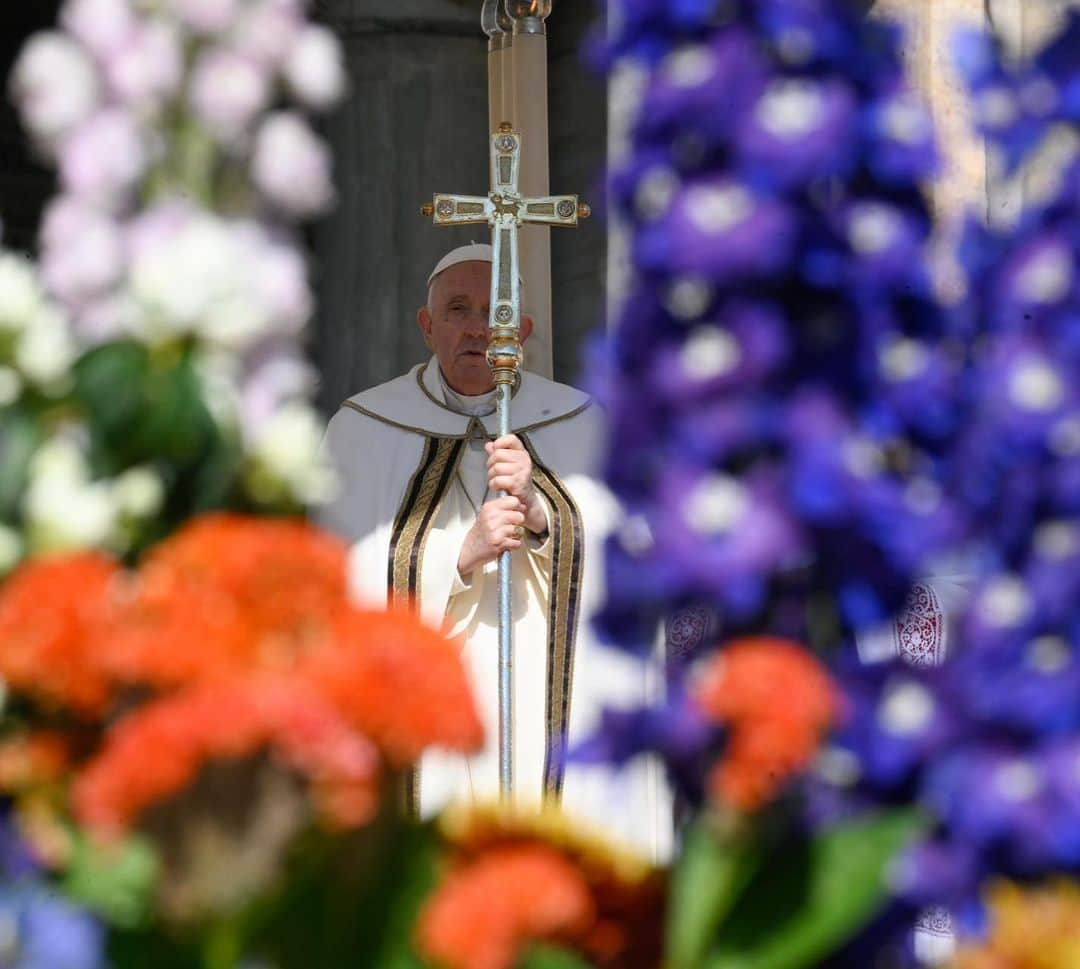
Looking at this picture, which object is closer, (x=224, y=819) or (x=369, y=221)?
(x=224, y=819)

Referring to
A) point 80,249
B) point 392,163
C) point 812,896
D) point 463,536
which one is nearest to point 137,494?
point 80,249

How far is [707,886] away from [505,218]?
127 inches

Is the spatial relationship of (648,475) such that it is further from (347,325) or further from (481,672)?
(347,325)

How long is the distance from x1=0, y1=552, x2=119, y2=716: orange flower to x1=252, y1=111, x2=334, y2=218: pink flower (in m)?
0.33

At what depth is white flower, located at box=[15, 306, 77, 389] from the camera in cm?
143

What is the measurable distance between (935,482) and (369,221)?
6155 mm

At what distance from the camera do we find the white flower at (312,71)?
Answer: 4.59 feet

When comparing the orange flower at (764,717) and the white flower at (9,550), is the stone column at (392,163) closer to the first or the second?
the white flower at (9,550)

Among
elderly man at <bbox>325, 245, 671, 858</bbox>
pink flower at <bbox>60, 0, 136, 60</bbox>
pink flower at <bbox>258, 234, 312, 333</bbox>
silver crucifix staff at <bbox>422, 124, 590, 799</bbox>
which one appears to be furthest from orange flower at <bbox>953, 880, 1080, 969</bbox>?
elderly man at <bbox>325, 245, 671, 858</bbox>

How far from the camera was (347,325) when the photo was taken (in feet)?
24.2

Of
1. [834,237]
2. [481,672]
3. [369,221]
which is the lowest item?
[481,672]

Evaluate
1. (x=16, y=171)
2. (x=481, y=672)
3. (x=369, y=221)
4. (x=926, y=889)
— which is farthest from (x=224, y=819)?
(x=16, y=171)

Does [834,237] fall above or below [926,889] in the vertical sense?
above

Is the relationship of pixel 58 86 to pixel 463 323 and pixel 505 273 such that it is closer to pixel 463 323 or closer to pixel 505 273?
pixel 505 273
